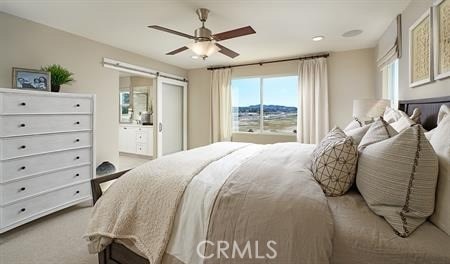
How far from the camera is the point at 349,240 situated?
0.96 meters

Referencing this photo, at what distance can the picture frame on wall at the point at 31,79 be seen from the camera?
2.46m

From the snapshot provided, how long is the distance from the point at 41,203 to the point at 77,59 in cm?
199

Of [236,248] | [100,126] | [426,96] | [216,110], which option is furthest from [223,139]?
[236,248]

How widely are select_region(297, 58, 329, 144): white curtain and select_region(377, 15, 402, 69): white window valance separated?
0.93 meters

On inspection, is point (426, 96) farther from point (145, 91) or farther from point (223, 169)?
point (145, 91)

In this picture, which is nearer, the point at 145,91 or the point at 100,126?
the point at 100,126

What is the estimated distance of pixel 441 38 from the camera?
1.69m

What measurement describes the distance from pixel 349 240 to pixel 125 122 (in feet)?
23.0

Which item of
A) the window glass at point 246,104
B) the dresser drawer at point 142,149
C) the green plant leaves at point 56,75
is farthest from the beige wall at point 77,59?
the dresser drawer at point 142,149

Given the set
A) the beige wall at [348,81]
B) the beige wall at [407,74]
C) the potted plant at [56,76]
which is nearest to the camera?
the beige wall at [407,74]

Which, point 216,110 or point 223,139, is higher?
point 216,110

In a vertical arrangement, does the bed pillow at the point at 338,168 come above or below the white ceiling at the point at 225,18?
below

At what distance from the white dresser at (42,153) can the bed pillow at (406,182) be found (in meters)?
3.01

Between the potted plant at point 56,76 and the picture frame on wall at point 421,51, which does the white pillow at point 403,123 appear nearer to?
the picture frame on wall at point 421,51
